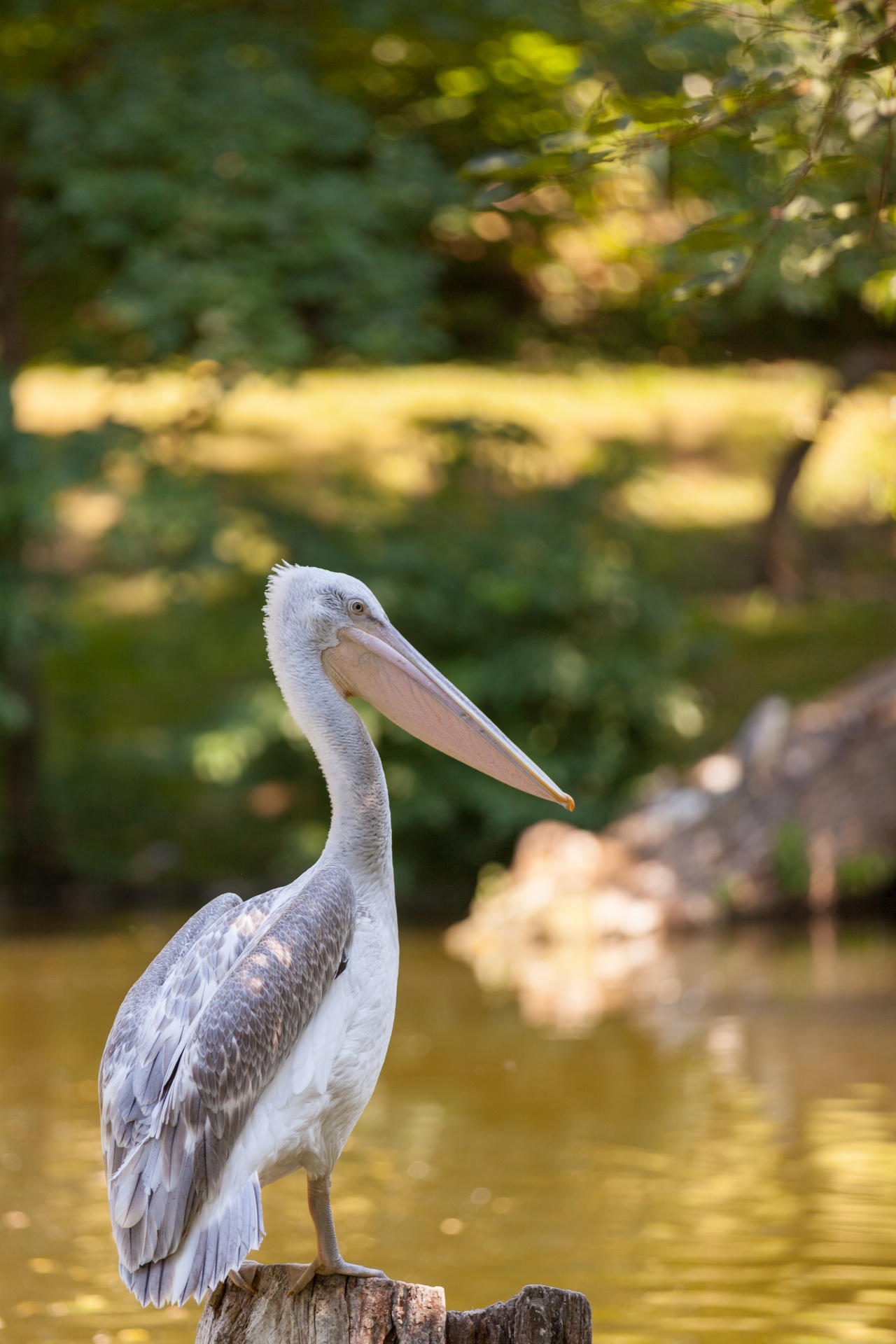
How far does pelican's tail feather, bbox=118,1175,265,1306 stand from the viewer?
3193 millimetres

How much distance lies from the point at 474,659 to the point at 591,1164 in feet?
24.9

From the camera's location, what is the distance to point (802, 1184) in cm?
633

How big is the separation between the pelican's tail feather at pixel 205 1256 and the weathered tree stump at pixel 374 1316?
22 centimetres

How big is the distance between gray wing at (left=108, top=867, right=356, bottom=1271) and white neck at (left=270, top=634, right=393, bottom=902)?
195 mm

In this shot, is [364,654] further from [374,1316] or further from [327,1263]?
[374,1316]

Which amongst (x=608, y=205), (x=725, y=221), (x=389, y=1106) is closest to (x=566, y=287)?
(x=608, y=205)

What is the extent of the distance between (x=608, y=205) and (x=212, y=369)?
5.84 metres

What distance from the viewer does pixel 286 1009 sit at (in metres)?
3.40

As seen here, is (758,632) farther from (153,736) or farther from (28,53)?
(28,53)

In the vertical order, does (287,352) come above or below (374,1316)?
above

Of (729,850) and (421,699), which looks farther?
(729,850)

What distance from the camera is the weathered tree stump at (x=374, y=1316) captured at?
319cm

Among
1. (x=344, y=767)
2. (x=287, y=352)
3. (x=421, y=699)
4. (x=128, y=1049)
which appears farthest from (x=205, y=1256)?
(x=287, y=352)

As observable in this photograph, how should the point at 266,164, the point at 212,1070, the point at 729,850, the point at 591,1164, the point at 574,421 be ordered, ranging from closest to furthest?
1. the point at 212,1070
2. the point at 591,1164
3. the point at 729,850
4. the point at 266,164
5. the point at 574,421
